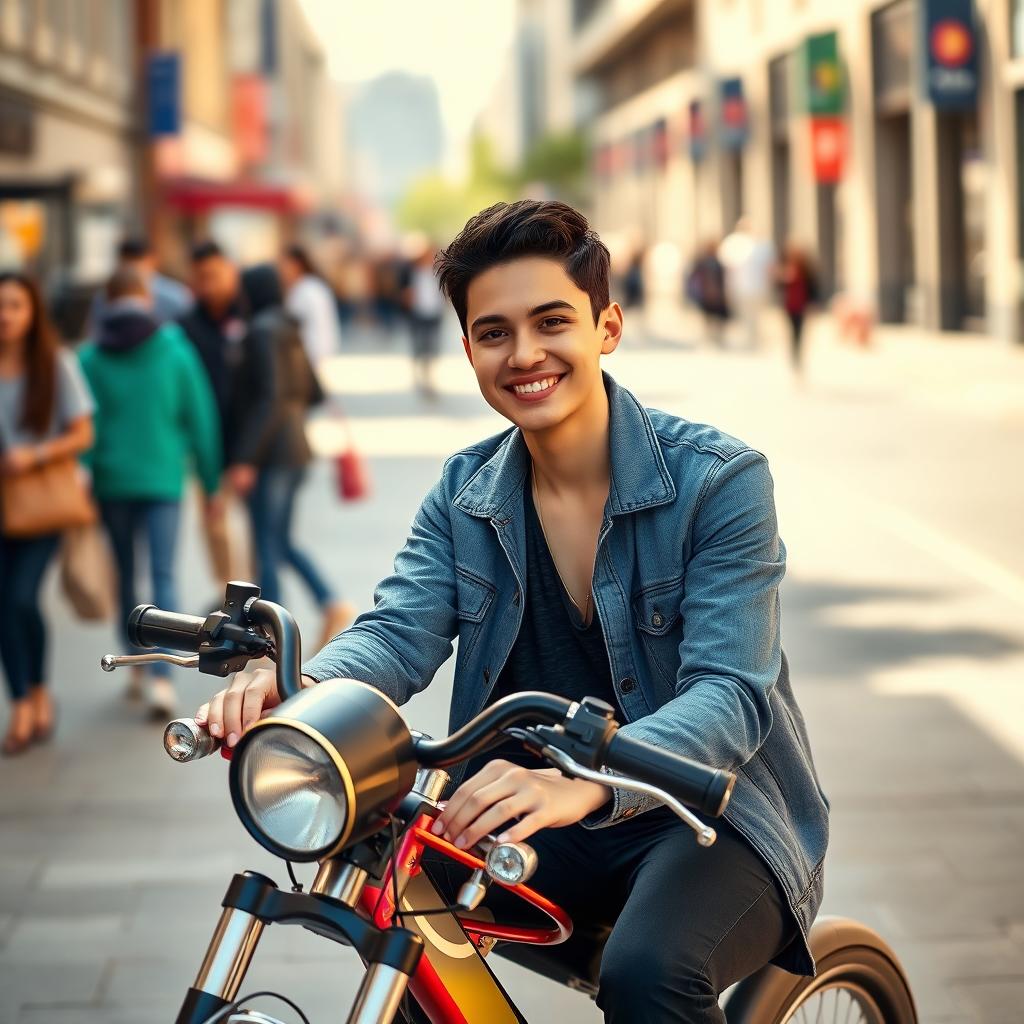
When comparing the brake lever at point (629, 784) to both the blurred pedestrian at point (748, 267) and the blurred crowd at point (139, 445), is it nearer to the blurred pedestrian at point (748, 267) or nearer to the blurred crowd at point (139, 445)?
the blurred crowd at point (139, 445)

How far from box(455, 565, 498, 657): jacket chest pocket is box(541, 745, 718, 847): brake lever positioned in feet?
2.62

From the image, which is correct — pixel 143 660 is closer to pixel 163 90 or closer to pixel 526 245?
pixel 526 245

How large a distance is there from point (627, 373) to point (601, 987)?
78.5ft

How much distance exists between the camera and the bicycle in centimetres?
197

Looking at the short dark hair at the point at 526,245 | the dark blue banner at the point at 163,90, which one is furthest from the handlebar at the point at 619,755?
the dark blue banner at the point at 163,90

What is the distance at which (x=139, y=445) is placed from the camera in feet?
24.5

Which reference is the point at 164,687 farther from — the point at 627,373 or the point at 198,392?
the point at 627,373

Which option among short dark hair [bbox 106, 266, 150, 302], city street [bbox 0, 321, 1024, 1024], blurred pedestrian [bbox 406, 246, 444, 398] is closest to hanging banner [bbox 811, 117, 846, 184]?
blurred pedestrian [bbox 406, 246, 444, 398]

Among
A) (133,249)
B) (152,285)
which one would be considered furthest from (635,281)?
(133,249)

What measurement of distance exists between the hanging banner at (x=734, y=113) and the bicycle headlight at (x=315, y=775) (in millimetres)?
41127

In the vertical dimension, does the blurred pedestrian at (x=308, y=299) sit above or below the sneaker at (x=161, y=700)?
above

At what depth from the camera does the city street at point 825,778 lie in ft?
14.9

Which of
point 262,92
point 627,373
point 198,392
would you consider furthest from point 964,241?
point 262,92

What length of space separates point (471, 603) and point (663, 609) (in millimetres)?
323
